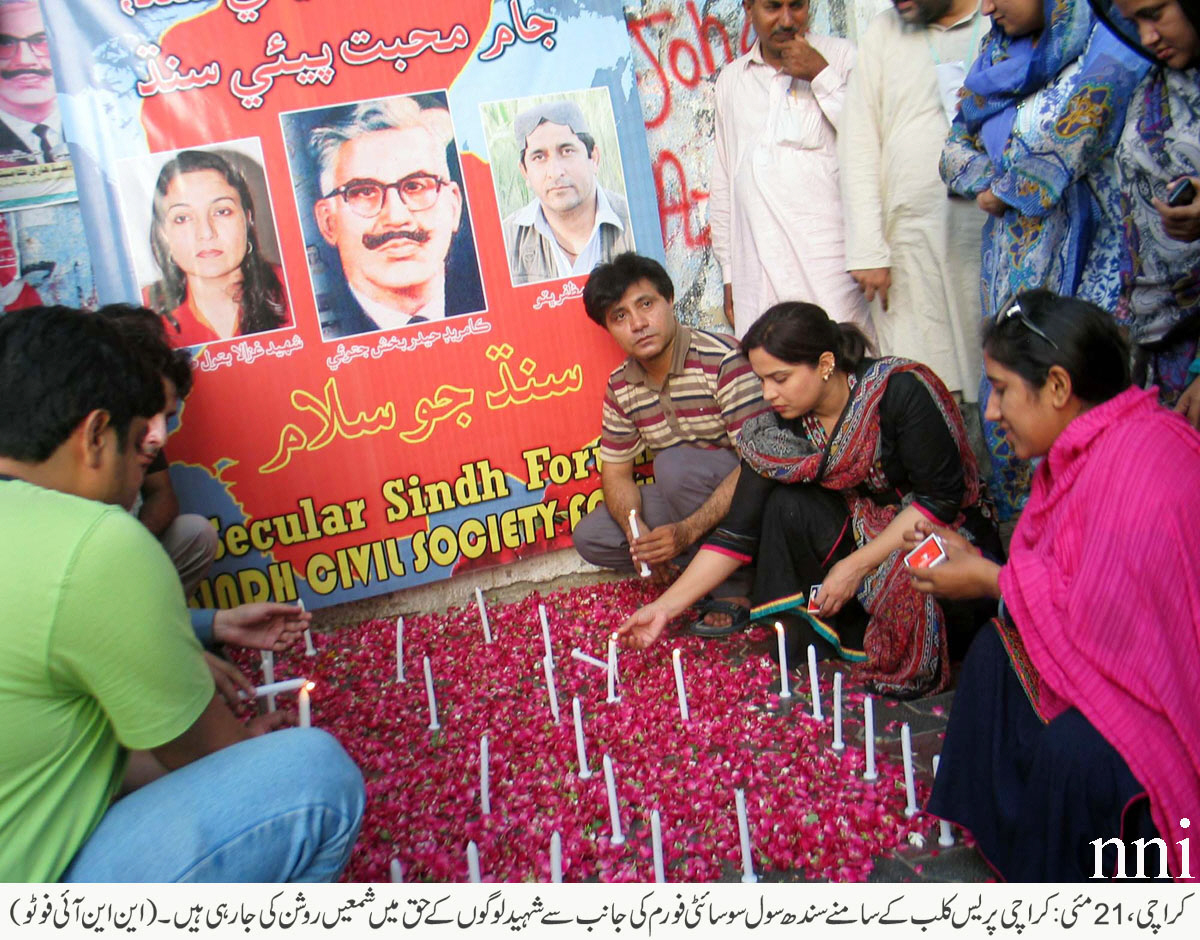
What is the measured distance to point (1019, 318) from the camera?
244 centimetres

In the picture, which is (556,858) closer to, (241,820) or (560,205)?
(241,820)

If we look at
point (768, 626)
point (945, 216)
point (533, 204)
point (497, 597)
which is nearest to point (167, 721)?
point (768, 626)

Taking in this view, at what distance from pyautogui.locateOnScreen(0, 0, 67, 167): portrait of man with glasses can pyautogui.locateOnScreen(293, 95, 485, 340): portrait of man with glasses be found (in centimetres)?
110

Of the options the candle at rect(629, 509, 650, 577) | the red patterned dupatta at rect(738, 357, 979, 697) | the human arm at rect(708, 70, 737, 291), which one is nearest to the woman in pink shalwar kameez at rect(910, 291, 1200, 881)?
the red patterned dupatta at rect(738, 357, 979, 697)

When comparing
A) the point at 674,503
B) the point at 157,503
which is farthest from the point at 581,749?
the point at 157,503

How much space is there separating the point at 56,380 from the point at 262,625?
134 centimetres

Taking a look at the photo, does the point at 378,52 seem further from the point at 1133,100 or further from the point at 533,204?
the point at 1133,100

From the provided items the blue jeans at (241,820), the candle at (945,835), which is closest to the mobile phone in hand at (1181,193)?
the candle at (945,835)

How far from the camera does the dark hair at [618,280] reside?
424 cm

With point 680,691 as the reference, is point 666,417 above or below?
above

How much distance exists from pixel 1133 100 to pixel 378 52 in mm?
3057

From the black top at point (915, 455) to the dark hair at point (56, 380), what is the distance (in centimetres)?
237

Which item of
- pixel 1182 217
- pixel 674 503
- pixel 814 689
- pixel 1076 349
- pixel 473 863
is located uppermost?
pixel 1182 217

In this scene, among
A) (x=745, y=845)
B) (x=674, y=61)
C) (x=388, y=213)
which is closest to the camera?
(x=745, y=845)
